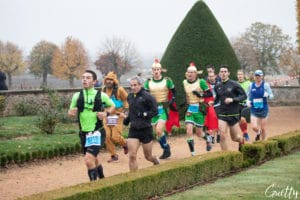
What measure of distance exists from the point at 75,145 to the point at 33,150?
148cm

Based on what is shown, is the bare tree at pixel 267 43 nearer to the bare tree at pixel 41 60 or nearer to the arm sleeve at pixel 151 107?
the bare tree at pixel 41 60

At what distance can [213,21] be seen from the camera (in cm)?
2405

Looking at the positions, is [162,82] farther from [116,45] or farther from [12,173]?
[116,45]

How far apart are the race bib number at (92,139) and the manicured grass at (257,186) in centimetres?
157

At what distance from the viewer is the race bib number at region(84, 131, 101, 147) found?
29.3ft

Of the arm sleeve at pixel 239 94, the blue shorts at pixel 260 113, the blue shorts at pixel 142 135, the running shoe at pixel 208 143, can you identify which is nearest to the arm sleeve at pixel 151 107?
the blue shorts at pixel 142 135

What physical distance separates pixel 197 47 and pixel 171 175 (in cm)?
1466

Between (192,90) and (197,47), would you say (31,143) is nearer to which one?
(192,90)

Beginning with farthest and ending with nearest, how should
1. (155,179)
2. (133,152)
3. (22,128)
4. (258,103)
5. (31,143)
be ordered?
1. (22,128)
2. (258,103)
3. (31,143)
4. (133,152)
5. (155,179)

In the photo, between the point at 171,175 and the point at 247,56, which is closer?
the point at 171,175

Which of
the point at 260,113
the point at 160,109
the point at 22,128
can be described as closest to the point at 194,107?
the point at 160,109

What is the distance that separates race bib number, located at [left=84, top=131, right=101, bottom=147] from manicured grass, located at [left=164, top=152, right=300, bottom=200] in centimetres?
157

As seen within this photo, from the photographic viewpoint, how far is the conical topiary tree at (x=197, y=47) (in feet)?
75.6

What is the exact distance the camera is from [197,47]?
2322cm
